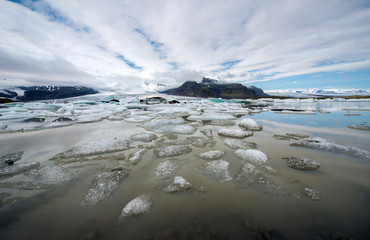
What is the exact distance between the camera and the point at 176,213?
1.93m

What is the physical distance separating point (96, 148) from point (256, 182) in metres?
4.16

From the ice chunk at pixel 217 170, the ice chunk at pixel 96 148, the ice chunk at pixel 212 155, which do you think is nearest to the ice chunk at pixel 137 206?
the ice chunk at pixel 217 170

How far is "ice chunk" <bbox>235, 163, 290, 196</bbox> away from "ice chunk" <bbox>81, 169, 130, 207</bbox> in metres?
2.21

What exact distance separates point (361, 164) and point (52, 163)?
7.07 m

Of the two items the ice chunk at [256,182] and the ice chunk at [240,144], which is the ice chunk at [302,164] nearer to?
the ice chunk at [256,182]

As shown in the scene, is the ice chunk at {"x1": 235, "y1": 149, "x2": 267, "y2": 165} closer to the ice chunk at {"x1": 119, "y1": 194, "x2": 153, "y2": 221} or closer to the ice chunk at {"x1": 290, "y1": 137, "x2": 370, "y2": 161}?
the ice chunk at {"x1": 290, "y1": 137, "x2": 370, "y2": 161}

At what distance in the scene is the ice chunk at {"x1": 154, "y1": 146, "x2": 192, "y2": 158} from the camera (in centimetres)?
385

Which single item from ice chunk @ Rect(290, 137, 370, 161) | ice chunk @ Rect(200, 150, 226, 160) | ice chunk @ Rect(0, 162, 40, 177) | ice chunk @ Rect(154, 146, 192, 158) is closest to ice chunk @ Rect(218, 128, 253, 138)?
ice chunk @ Rect(290, 137, 370, 161)

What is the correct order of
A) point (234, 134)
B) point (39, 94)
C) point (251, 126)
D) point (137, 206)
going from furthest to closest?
1. point (39, 94)
2. point (251, 126)
3. point (234, 134)
4. point (137, 206)

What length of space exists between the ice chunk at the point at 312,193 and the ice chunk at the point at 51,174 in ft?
13.6

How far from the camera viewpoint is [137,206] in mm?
2051

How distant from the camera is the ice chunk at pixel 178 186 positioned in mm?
2408

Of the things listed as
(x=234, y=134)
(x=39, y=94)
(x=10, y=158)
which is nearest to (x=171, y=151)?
(x=234, y=134)

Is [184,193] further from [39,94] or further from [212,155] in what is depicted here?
[39,94]
